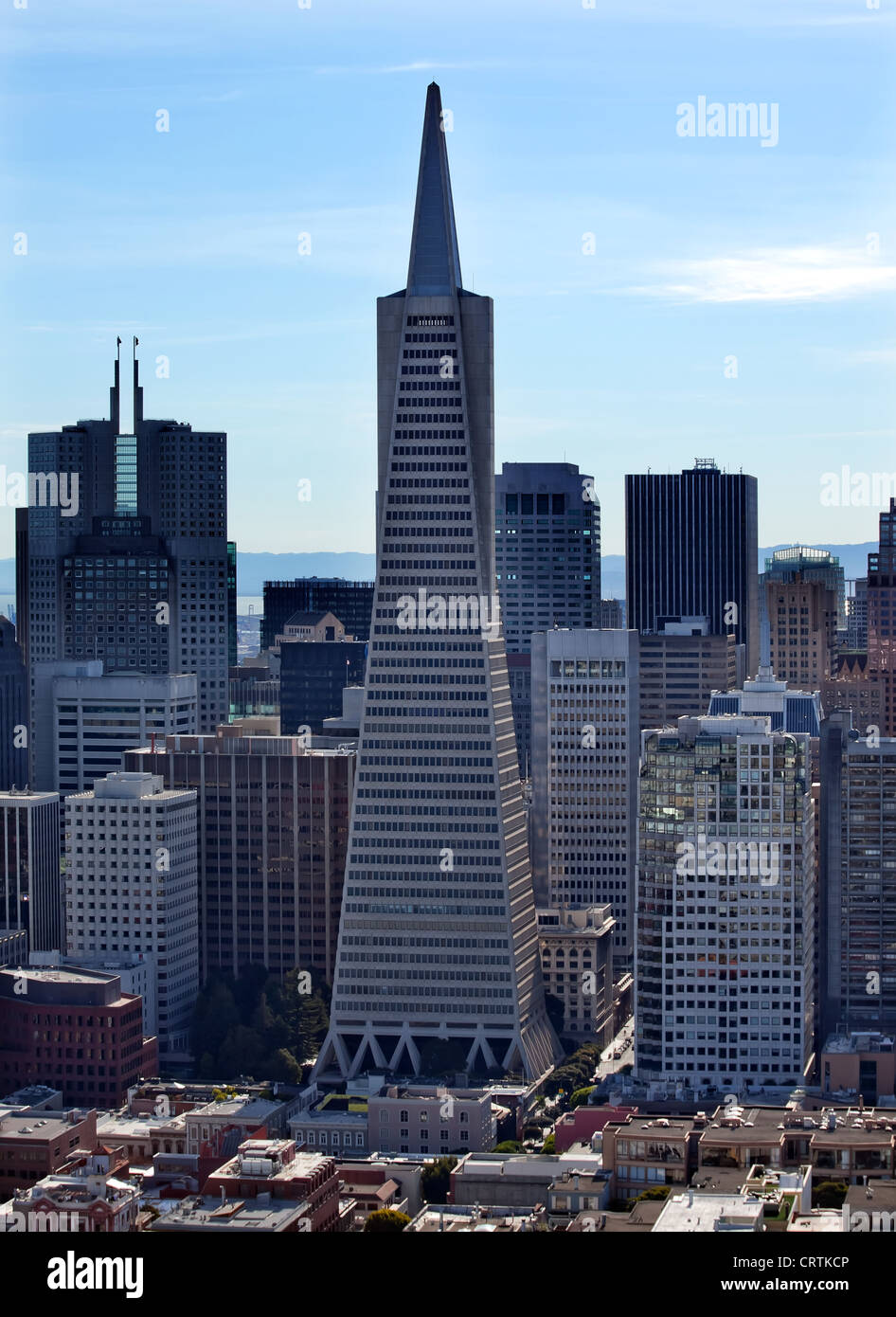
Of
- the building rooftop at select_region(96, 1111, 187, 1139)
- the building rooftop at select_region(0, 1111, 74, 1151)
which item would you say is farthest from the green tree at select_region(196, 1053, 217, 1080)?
the building rooftop at select_region(0, 1111, 74, 1151)

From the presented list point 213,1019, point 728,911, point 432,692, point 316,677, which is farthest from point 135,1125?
point 316,677

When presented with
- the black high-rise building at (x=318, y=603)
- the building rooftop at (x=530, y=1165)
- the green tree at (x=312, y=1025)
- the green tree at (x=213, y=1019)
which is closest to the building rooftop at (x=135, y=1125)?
the building rooftop at (x=530, y=1165)

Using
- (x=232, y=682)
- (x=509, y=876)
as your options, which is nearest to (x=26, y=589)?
(x=232, y=682)

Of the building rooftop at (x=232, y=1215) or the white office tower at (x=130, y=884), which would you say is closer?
the building rooftop at (x=232, y=1215)

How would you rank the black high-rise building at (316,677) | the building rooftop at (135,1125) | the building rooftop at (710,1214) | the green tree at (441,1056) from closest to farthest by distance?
the building rooftop at (710,1214)
the building rooftop at (135,1125)
the green tree at (441,1056)
the black high-rise building at (316,677)

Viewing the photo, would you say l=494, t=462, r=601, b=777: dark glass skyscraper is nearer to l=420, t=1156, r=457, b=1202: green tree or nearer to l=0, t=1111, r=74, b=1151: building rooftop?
l=0, t=1111, r=74, b=1151: building rooftop

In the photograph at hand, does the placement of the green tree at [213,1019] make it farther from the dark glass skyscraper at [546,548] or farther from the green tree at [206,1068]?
the dark glass skyscraper at [546,548]

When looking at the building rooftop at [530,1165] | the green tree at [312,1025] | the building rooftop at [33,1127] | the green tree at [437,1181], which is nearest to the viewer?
the building rooftop at [530,1165]
